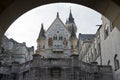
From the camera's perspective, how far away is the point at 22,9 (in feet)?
16.0

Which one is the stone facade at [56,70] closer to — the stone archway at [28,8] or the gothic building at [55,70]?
the gothic building at [55,70]

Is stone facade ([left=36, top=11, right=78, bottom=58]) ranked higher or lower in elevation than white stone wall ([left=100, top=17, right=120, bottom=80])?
higher

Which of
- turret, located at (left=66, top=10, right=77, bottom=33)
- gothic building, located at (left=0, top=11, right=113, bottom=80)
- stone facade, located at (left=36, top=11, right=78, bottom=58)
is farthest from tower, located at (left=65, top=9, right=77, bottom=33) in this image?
gothic building, located at (left=0, top=11, right=113, bottom=80)

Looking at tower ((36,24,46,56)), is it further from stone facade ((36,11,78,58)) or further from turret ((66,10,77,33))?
turret ((66,10,77,33))

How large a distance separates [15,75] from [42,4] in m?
27.6

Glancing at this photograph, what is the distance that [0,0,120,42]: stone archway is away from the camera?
438cm

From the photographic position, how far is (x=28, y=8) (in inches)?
196

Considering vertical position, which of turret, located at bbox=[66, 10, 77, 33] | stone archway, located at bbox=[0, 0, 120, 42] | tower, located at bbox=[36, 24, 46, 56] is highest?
turret, located at bbox=[66, 10, 77, 33]

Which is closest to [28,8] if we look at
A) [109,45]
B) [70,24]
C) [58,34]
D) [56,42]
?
[109,45]

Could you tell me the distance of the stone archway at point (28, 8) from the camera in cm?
438

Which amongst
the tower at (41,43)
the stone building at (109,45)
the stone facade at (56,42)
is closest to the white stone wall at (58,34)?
the stone facade at (56,42)

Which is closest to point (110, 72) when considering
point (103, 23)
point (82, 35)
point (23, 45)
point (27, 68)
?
point (103, 23)

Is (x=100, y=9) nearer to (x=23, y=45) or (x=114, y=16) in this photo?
(x=114, y=16)

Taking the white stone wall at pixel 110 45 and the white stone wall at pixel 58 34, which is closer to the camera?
the white stone wall at pixel 110 45
